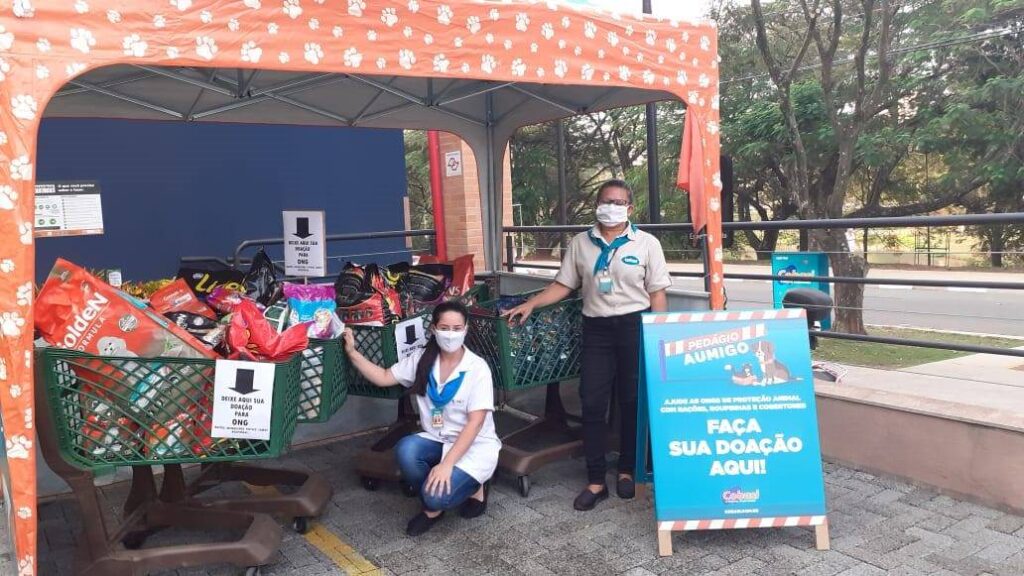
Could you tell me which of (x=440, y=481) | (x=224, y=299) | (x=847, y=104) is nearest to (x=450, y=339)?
(x=440, y=481)

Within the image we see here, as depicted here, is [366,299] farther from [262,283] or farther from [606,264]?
[606,264]

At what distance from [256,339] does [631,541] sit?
1.95m

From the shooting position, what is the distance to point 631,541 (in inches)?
148

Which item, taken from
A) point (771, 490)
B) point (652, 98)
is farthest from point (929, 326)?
point (771, 490)

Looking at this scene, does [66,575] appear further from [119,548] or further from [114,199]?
[114,199]

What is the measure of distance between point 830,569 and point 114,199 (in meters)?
7.93

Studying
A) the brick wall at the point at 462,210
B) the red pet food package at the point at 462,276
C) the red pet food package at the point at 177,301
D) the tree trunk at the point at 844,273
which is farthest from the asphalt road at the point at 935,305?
the red pet food package at the point at 177,301

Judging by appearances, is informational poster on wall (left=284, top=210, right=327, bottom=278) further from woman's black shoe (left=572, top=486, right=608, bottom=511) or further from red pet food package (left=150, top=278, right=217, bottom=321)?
woman's black shoe (left=572, top=486, right=608, bottom=511)

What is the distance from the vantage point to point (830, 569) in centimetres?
338

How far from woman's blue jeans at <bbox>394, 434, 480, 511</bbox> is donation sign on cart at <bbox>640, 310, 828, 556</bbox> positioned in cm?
94

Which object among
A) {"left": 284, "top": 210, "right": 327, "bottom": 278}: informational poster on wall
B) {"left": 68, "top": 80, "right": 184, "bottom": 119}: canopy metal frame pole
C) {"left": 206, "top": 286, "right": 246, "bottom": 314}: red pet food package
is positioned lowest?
{"left": 206, "top": 286, "right": 246, "bottom": 314}: red pet food package

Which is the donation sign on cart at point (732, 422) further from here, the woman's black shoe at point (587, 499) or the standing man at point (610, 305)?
the woman's black shoe at point (587, 499)

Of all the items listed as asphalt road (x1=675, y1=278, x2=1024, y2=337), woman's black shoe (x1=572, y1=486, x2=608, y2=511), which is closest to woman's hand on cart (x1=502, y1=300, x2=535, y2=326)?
woman's black shoe (x1=572, y1=486, x2=608, y2=511)

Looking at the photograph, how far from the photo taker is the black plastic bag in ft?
Result: 14.3
